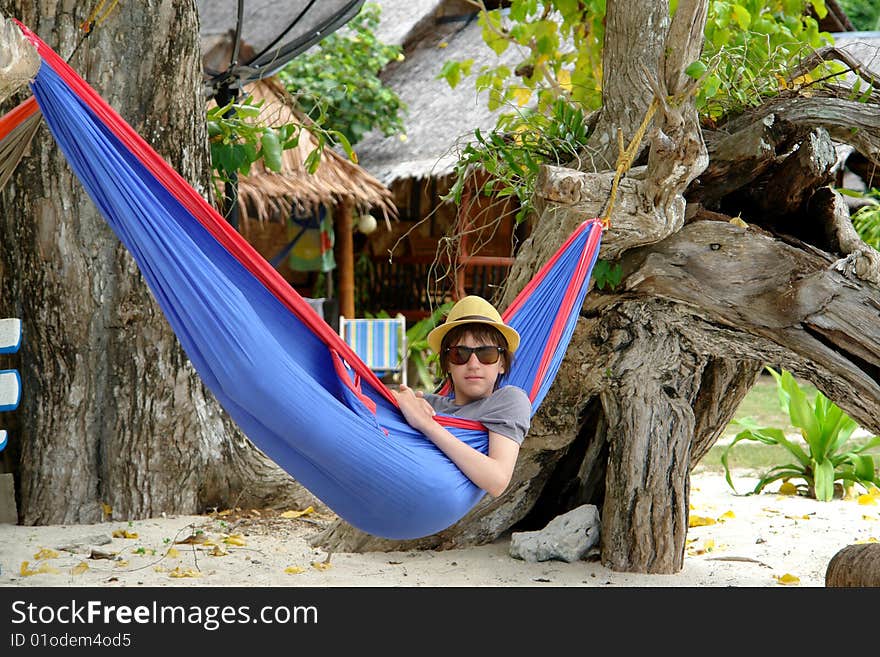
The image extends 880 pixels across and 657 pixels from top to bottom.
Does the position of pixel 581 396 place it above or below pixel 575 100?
below

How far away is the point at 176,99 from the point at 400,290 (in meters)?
4.99

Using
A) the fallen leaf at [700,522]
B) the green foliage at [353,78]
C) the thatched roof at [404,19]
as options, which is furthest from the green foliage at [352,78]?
the fallen leaf at [700,522]

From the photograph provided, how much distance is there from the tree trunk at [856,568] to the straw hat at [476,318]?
0.90 meters

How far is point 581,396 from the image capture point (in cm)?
275

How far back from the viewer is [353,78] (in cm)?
738

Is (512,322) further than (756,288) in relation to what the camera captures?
No

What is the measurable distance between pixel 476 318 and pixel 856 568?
103 centimetres

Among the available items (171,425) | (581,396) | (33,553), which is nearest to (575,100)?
(581,396)

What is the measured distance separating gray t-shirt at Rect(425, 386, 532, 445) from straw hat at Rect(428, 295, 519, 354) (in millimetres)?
122

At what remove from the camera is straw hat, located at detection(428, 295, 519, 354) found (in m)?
2.12

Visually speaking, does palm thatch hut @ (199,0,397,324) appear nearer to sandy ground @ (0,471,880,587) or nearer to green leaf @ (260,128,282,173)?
green leaf @ (260,128,282,173)
